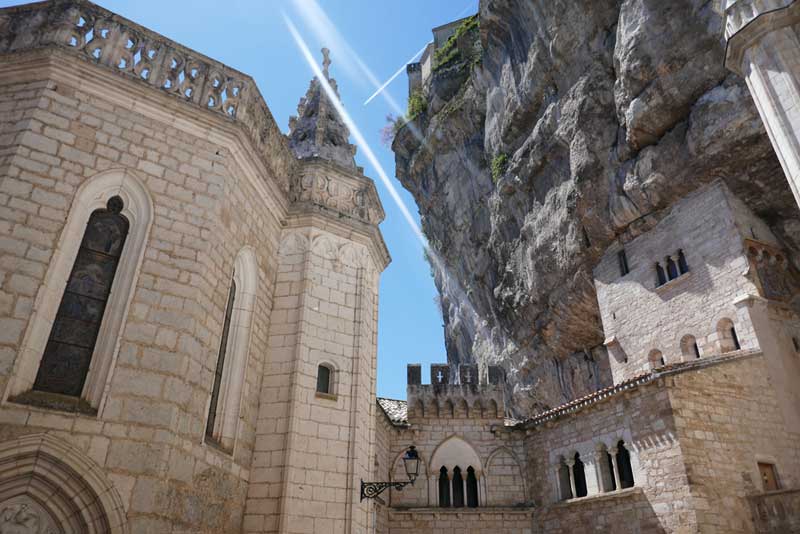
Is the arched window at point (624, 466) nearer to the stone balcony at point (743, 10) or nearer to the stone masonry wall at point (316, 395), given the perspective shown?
the stone masonry wall at point (316, 395)

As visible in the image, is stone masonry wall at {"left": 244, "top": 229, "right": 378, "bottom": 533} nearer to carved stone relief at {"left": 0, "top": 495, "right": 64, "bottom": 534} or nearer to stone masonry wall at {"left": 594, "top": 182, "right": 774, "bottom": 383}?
carved stone relief at {"left": 0, "top": 495, "right": 64, "bottom": 534}

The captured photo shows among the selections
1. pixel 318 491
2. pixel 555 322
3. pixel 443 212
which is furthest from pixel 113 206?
pixel 443 212

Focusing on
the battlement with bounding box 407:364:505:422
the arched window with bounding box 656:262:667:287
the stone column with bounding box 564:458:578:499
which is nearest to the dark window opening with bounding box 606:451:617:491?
the stone column with bounding box 564:458:578:499

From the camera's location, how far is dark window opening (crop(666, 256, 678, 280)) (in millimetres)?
18828

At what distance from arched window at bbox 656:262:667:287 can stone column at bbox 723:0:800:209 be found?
1136 centimetres

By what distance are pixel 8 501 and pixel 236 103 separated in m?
5.95

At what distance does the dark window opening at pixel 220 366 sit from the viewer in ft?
25.0

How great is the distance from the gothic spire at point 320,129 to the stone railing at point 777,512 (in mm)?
12009

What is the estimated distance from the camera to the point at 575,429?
17.3 metres

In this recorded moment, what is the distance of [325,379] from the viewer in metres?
9.12

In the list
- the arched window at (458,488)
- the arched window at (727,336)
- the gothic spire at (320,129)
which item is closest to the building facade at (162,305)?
the gothic spire at (320,129)

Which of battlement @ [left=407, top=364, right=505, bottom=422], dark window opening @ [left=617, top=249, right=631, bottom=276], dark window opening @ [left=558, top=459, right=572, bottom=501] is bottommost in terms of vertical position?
dark window opening @ [left=558, top=459, right=572, bottom=501]

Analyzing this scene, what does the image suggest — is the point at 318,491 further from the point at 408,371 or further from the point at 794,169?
the point at 408,371

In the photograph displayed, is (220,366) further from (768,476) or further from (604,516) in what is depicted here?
(768,476)
